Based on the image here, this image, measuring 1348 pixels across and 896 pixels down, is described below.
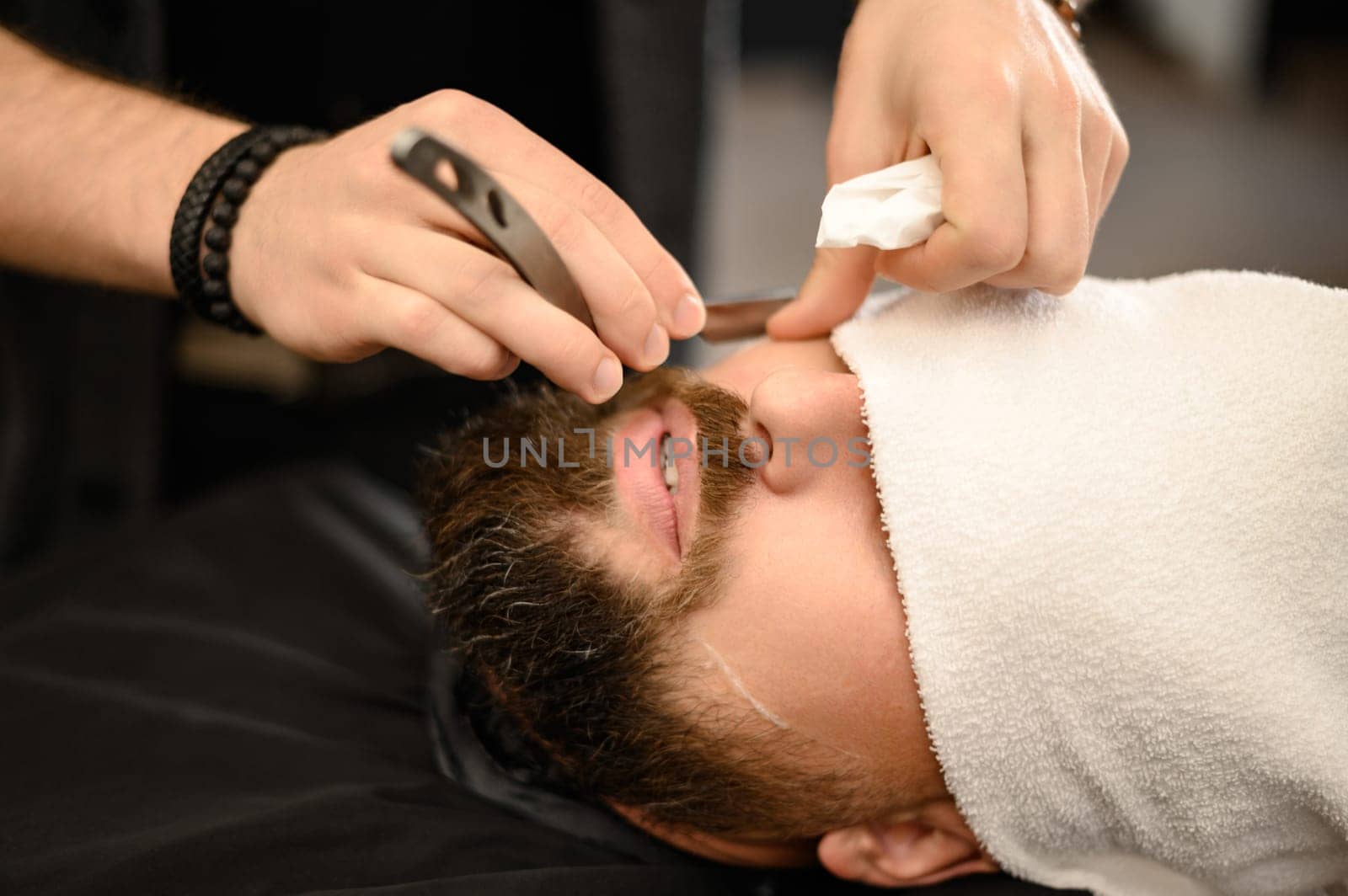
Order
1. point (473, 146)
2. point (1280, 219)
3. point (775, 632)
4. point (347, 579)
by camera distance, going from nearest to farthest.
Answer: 1. point (473, 146)
2. point (775, 632)
3. point (347, 579)
4. point (1280, 219)

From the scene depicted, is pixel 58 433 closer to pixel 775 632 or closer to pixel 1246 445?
pixel 775 632

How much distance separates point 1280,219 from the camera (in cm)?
301

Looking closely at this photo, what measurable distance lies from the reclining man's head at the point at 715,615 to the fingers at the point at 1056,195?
18 cm

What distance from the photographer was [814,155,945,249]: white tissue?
74 cm

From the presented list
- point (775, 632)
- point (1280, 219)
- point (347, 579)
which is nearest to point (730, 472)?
point (775, 632)

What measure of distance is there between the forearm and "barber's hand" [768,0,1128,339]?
21.6 inches

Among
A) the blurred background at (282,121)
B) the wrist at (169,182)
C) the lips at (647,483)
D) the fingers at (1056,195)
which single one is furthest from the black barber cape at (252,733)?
the fingers at (1056,195)

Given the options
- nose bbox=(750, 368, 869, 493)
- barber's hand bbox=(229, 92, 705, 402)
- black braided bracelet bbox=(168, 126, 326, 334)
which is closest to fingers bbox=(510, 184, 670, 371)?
barber's hand bbox=(229, 92, 705, 402)

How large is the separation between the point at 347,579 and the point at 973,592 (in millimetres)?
884

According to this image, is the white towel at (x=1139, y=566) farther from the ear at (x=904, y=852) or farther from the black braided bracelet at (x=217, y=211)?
the black braided bracelet at (x=217, y=211)

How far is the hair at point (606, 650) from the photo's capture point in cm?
85

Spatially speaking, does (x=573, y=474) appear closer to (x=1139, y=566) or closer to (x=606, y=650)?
(x=606, y=650)

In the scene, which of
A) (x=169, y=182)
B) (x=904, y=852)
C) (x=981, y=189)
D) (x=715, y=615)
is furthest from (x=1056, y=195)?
(x=169, y=182)

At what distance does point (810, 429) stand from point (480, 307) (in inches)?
11.8
